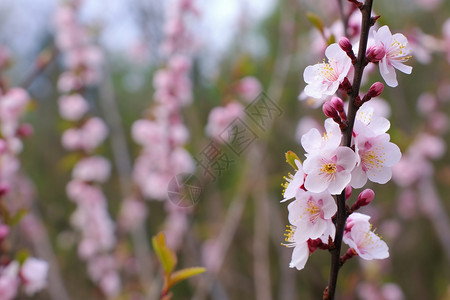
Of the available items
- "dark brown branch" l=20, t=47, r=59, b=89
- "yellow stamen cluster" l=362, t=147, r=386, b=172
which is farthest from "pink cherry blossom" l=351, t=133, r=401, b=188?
"dark brown branch" l=20, t=47, r=59, b=89

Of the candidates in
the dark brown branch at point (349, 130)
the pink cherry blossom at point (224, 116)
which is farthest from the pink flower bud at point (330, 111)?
the pink cherry blossom at point (224, 116)

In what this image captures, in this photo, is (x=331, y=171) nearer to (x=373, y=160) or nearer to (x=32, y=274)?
(x=373, y=160)

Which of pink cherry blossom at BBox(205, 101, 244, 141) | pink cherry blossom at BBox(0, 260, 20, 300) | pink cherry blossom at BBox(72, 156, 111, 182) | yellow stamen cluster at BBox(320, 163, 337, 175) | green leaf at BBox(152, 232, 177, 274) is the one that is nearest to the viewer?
yellow stamen cluster at BBox(320, 163, 337, 175)

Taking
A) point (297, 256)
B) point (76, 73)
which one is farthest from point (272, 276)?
point (297, 256)

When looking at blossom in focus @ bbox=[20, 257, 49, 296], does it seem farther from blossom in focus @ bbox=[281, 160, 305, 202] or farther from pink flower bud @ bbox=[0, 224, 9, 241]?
blossom in focus @ bbox=[281, 160, 305, 202]

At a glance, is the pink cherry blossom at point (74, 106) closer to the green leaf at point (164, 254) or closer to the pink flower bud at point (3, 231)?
the pink flower bud at point (3, 231)

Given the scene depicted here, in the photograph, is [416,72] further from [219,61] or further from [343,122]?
[343,122]
